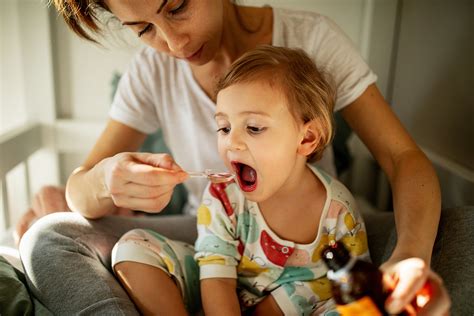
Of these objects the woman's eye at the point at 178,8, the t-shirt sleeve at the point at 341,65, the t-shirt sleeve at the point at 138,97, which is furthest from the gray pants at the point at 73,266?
the t-shirt sleeve at the point at 341,65

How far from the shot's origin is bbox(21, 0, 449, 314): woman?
2.97 feet

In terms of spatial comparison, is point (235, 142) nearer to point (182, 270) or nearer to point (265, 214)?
point (265, 214)

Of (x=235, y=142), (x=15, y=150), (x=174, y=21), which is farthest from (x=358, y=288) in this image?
(x=15, y=150)

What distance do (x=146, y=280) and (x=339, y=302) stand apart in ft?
1.38

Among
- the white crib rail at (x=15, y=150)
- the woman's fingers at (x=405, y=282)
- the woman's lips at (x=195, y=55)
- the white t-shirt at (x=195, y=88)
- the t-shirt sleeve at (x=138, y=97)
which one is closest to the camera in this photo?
the woman's fingers at (x=405, y=282)

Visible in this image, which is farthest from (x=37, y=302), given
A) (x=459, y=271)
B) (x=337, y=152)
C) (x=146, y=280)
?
(x=337, y=152)

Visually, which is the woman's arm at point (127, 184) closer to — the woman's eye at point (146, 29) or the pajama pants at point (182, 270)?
the pajama pants at point (182, 270)

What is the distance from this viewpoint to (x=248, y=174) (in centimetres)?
98

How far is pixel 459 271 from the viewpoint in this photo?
85 cm

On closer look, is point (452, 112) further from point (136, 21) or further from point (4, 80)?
point (4, 80)

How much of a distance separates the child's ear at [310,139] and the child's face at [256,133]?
4 centimetres

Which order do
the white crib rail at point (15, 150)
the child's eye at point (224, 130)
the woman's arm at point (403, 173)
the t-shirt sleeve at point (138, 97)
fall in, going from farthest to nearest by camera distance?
the white crib rail at point (15, 150) → the t-shirt sleeve at point (138, 97) → the child's eye at point (224, 130) → the woman's arm at point (403, 173)

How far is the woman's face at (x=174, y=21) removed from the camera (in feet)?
3.10

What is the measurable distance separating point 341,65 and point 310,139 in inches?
10.6
